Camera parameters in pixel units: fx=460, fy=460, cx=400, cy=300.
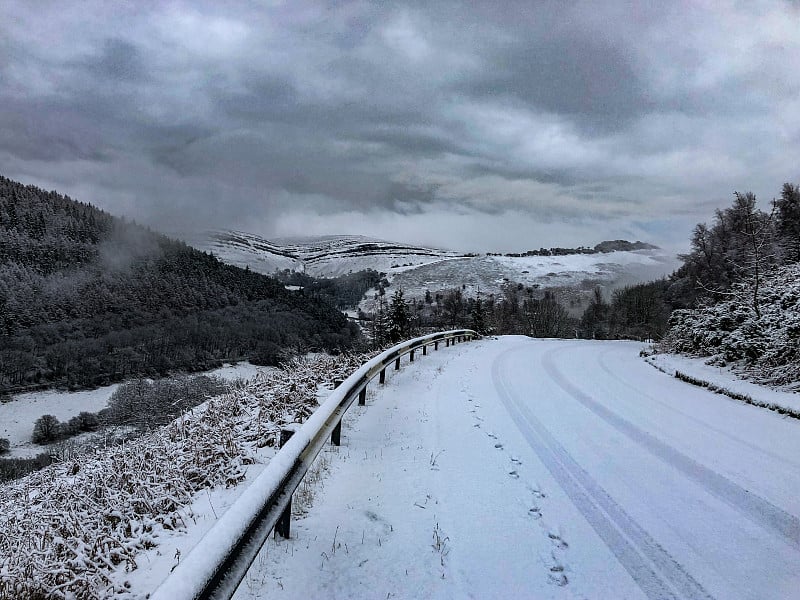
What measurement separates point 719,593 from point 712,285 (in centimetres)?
3740

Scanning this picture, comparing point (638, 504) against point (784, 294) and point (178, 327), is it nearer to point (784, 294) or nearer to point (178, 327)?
point (784, 294)

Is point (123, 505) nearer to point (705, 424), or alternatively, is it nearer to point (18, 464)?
point (705, 424)

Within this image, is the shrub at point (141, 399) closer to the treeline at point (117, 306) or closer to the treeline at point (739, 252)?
the treeline at point (117, 306)

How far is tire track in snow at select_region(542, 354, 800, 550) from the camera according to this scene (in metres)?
4.02

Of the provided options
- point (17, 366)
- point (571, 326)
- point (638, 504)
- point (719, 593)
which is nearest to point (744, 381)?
point (638, 504)

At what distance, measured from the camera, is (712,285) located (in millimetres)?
33938

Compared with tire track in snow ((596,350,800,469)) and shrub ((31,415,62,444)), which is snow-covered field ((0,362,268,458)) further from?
tire track in snow ((596,350,800,469))

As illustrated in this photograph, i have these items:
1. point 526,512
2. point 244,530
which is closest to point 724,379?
point 526,512

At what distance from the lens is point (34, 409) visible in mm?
77062

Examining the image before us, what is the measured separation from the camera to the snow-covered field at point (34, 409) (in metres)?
63.2

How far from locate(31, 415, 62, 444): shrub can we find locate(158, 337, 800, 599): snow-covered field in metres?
74.1

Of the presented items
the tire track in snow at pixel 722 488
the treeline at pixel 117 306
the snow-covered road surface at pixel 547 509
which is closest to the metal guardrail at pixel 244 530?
the snow-covered road surface at pixel 547 509

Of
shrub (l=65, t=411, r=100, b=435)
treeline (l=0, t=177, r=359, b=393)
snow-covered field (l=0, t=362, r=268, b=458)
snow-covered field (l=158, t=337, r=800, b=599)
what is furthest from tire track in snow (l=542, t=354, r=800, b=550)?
treeline (l=0, t=177, r=359, b=393)

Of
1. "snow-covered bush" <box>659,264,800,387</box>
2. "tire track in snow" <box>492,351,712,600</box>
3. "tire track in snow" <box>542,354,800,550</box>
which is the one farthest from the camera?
"snow-covered bush" <box>659,264,800,387</box>
